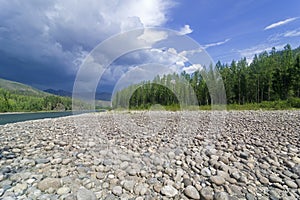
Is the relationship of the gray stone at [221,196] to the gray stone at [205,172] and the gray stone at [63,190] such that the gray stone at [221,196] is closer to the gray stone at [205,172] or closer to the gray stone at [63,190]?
the gray stone at [205,172]

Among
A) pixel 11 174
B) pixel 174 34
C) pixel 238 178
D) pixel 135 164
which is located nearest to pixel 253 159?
pixel 238 178

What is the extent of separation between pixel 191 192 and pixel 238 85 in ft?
108

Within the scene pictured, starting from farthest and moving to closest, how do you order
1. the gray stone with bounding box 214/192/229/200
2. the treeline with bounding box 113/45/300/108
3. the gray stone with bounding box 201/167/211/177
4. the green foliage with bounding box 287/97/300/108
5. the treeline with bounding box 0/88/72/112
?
the treeline with bounding box 0/88/72/112 < the treeline with bounding box 113/45/300/108 < the green foliage with bounding box 287/97/300/108 < the gray stone with bounding box 201/167/211/177 < the gray stone with bounding box 214/192/229/200

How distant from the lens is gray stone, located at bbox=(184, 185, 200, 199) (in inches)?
109

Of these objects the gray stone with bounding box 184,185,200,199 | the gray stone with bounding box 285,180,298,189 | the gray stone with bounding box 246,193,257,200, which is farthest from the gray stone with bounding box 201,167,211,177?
the gray stone with bounding box 285,180,298,189

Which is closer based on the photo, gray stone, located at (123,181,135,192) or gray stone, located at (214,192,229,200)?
gray stone, located at (214,192,229,200)

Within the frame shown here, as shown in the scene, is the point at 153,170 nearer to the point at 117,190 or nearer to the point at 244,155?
the point at 117,190

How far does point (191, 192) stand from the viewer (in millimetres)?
2826

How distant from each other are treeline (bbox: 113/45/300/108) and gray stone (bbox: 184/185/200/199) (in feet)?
65.8

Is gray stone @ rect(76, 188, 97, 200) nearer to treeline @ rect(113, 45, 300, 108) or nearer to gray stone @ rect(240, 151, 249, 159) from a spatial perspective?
gray stone @ rect(240, 151, 249, 159)

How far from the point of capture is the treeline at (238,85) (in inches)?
1018

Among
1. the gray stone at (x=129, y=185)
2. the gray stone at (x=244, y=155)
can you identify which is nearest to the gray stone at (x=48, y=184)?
the gray stone at (x=129, y=185)

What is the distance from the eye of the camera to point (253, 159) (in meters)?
3.96

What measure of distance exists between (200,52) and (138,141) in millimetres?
5329
